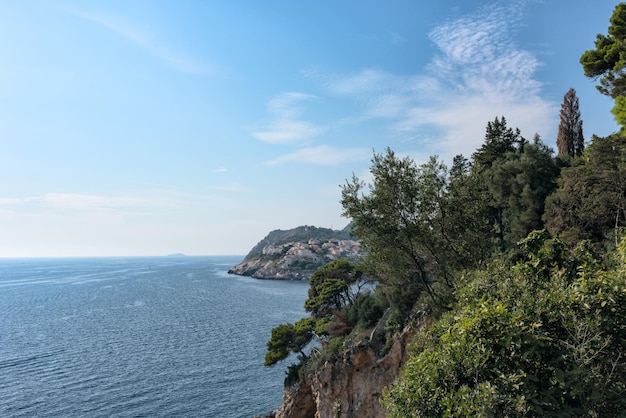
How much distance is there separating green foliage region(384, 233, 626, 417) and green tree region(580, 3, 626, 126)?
1282 centimetres

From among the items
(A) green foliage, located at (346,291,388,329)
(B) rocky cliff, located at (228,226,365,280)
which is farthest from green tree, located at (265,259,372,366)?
(B) rocky cliff, located at (228,226,365,280)

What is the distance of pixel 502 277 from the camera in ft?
30.0

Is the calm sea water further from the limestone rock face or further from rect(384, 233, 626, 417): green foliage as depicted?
rect(384, 233, 626, 417): green foliage

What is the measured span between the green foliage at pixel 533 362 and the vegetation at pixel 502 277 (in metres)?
0.02

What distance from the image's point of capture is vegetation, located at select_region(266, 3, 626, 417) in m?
5.84

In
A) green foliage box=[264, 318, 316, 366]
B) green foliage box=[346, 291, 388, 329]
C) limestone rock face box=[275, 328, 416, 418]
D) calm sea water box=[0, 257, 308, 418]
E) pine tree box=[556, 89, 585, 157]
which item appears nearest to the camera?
limestone rock face box=[275, 328, 416, 418]

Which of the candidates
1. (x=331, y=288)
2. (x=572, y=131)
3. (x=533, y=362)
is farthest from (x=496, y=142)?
(x=533, y=362)

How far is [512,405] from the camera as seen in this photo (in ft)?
17.3

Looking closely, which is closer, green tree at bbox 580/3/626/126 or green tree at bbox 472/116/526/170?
green tree at bbox 580/3/626/126

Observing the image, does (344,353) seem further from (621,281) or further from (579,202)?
(621,281)

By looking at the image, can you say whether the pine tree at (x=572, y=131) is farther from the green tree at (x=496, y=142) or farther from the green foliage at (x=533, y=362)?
the green foliage at (x=533, y=362)

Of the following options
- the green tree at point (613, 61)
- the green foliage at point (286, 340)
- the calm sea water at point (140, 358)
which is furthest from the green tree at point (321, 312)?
the green tree at point (613, 61)

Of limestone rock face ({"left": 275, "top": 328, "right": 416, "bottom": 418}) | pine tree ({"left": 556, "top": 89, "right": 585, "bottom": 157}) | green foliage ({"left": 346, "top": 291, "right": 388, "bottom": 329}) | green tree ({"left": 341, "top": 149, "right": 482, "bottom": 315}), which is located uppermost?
pine tree ({"left": 556, "top": 89, "right": 585, "bottom": 157})

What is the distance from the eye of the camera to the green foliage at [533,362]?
552 cm
